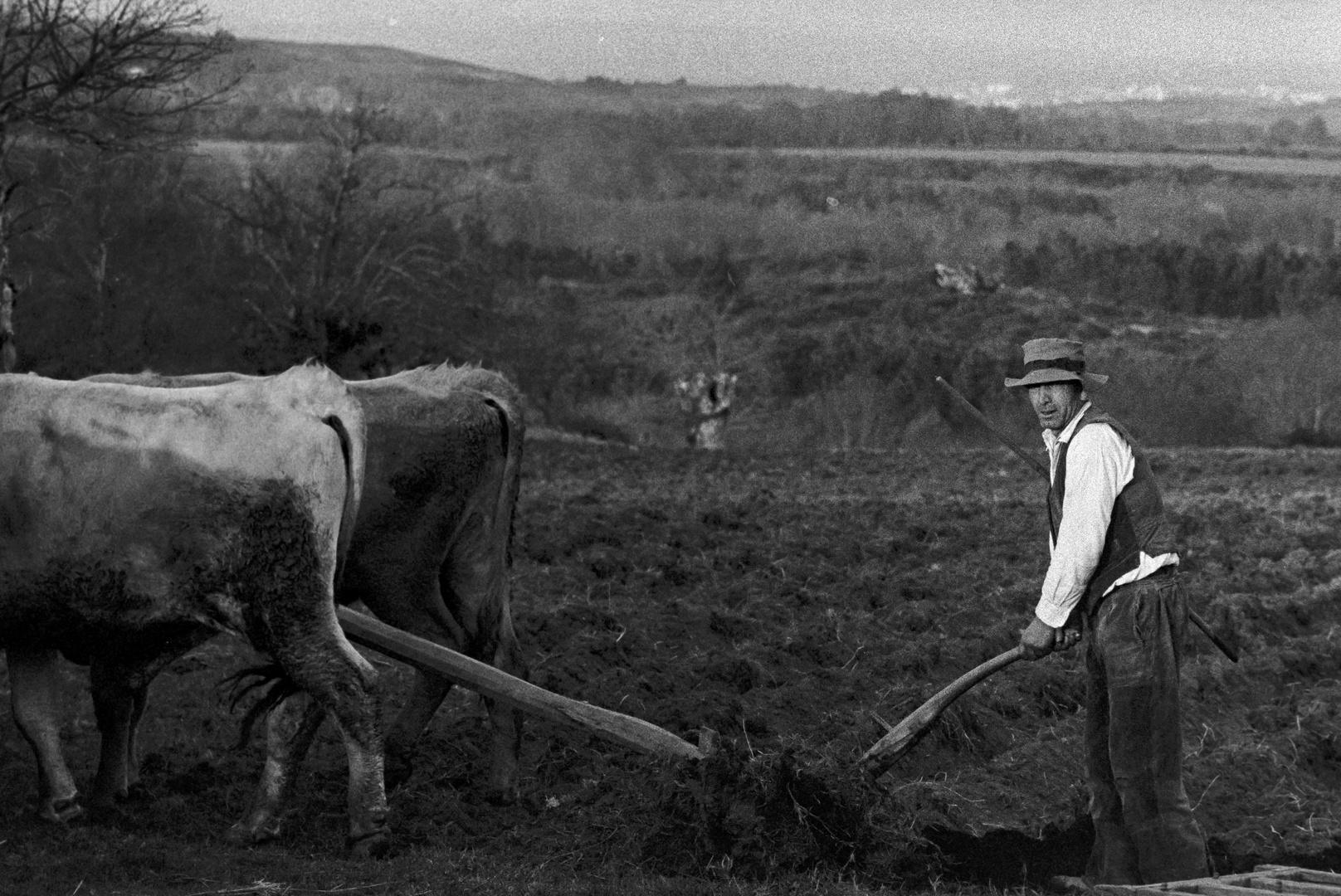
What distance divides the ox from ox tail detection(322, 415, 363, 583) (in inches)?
21.0

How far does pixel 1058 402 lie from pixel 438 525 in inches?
127

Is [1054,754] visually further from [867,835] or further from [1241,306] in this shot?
[1241,306]

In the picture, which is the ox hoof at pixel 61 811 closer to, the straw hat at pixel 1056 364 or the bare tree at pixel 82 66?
the straw hat at pixel 1056 364

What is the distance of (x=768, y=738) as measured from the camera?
29.5 ft

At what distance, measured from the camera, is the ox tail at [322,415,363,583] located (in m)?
7.29

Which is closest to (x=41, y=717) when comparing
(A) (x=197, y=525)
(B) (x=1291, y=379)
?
(A) (x=197, y=525)

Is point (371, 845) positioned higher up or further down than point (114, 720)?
further down

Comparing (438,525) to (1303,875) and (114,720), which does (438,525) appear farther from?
(1303,875)

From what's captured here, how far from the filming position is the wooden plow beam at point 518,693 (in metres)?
7.22

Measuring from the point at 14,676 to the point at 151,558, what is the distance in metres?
1.00

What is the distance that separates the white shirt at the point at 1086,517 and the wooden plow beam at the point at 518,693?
1.64m

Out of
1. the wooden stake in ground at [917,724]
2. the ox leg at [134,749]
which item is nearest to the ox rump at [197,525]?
the ox leg at [134,749]

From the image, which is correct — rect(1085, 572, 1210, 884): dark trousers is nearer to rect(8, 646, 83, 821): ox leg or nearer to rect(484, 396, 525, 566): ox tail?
rect(484, 396, 525, 566): ox tail

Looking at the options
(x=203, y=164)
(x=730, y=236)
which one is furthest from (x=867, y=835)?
(x=730, y=236)
